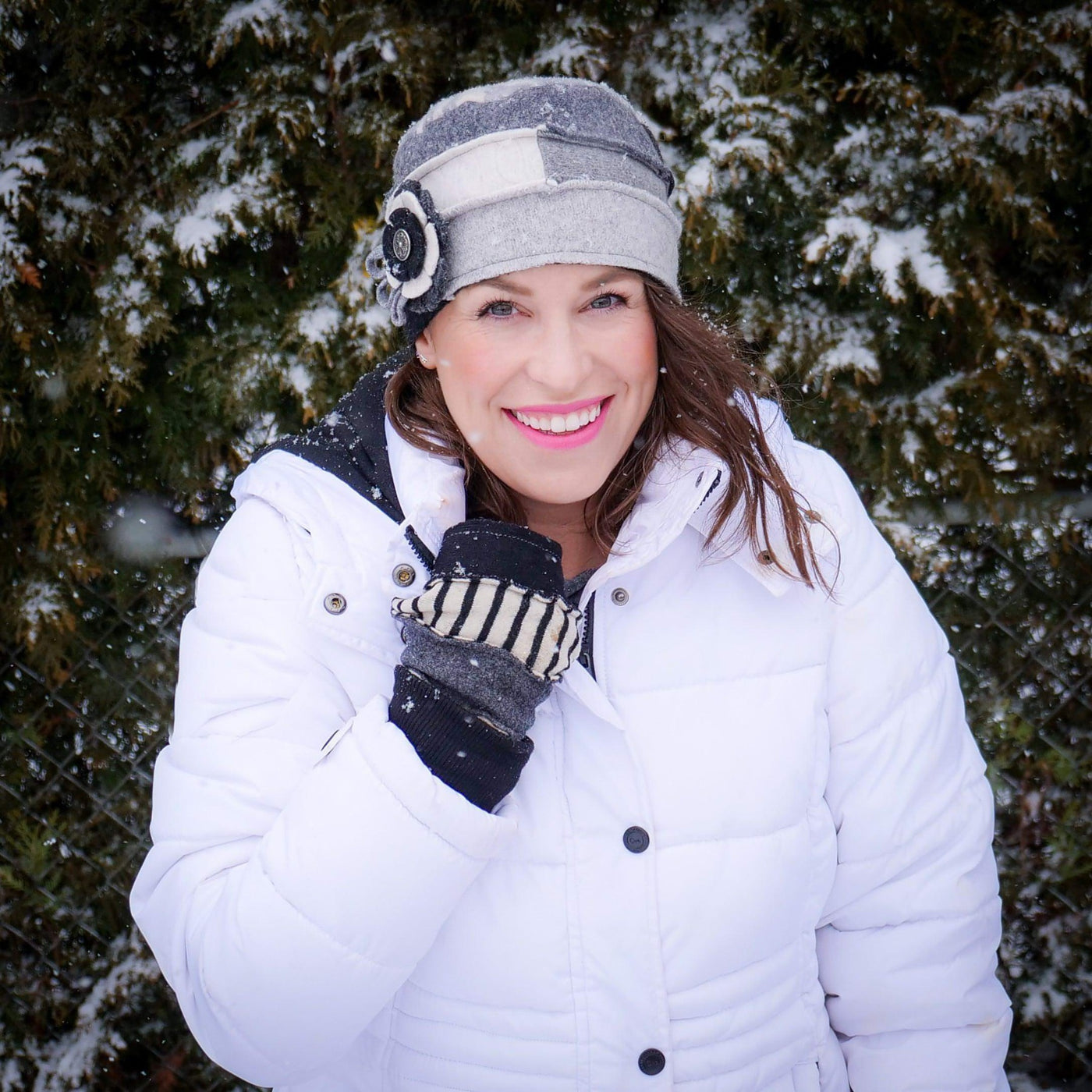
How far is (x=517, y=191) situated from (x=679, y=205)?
3.98 ft

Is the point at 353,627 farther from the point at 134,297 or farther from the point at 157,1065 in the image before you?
the point at 157,1065

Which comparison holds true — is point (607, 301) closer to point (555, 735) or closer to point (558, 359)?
point (558, 359)

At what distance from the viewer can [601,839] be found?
1.46m

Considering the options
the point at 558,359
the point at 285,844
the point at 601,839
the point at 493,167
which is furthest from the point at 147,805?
the point at 493,167

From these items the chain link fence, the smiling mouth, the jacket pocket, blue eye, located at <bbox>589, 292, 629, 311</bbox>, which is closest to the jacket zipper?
the smiling mouth

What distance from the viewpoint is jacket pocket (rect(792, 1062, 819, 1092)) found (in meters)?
1.64

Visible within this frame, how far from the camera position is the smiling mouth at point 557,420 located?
5.03ft

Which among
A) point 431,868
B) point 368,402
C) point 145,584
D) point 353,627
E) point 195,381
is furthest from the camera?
point 145,584

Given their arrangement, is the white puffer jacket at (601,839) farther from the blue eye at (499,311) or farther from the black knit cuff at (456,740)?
→ the blue eye at (499,311)

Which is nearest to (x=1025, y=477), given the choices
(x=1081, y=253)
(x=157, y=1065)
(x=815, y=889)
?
(x=1081, y=253)

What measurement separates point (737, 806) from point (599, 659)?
1.17 feet

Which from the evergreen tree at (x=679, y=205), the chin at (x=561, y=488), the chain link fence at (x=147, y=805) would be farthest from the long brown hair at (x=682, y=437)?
the chain link fence at (x=147, y=805)

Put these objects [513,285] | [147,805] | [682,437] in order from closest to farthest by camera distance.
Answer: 1. [513,285]
2. [682,437]
3. [147,805]

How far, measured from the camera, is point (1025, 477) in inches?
109
